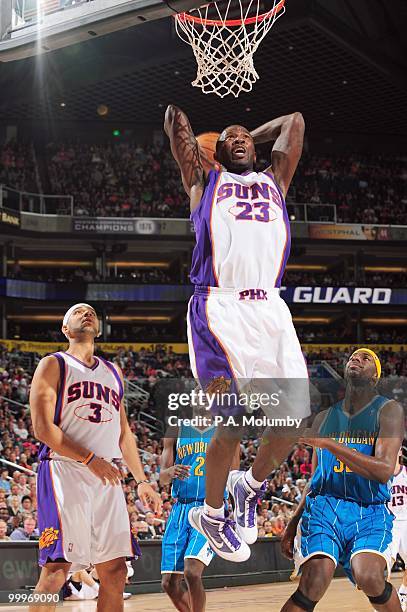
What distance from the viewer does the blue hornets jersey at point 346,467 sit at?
536cm

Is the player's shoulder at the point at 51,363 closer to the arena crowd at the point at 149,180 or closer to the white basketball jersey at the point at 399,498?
the white basketball jersey at the point at 399,498

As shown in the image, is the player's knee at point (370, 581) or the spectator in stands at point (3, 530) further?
the spectator in stands at point (3, 530)

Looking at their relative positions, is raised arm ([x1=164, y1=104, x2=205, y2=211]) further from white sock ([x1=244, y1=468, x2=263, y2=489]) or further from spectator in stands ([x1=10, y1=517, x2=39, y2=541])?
spectator in stands ([x1=10, y1=517, x2=39, y2=541])

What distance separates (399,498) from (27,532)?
4517 mm

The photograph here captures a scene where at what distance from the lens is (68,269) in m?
28.5

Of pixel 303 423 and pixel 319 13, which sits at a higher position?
pixel 319 13

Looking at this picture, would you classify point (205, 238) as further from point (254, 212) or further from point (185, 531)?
point (185, 531)

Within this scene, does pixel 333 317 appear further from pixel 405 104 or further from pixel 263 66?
pixel 263 66

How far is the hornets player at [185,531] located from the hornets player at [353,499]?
48.4 inches

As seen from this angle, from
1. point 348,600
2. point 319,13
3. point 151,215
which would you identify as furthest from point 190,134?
point 151,215

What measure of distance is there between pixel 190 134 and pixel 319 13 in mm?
17177

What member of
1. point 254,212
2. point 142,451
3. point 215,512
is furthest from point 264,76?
point 215,512

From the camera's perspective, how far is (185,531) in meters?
6.76

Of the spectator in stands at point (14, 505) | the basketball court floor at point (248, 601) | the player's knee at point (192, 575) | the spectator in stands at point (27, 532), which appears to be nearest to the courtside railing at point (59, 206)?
the spectator in stands at point (14, 505)
